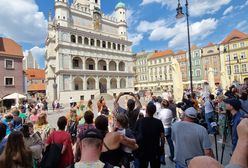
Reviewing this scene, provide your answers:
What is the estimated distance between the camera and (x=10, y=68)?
31.9 meters

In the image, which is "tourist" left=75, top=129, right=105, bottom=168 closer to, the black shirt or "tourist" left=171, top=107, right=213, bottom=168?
"tourist" left=171, top=107, right=213, bottom=168

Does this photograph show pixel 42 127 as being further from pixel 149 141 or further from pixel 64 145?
pixel 149 141

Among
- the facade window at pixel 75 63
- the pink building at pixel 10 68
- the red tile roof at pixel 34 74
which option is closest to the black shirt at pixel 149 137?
the pink building at pixel 10 68

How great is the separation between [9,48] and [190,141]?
37478 millimetres

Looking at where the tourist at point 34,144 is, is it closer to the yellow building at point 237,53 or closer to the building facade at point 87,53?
the building facade at point 87,53

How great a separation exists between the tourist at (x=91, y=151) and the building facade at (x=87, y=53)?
41.9 m

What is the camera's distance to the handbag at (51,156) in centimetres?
346

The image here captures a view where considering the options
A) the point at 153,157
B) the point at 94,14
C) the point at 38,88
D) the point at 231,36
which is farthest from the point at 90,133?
the point at 38,88

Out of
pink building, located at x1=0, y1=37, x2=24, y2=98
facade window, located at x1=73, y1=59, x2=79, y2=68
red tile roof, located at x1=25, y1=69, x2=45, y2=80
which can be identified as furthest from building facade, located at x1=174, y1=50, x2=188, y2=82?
red tile roof, located at x1=25, y1=69, x2=45, y2=80

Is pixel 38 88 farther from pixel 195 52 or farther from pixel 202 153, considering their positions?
pixel 202 153

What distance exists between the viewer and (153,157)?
13.9 feet

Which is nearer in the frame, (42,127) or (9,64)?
(42,127)

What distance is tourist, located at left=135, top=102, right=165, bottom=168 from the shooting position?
13.8 feet

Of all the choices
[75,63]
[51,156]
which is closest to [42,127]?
[51,156]
